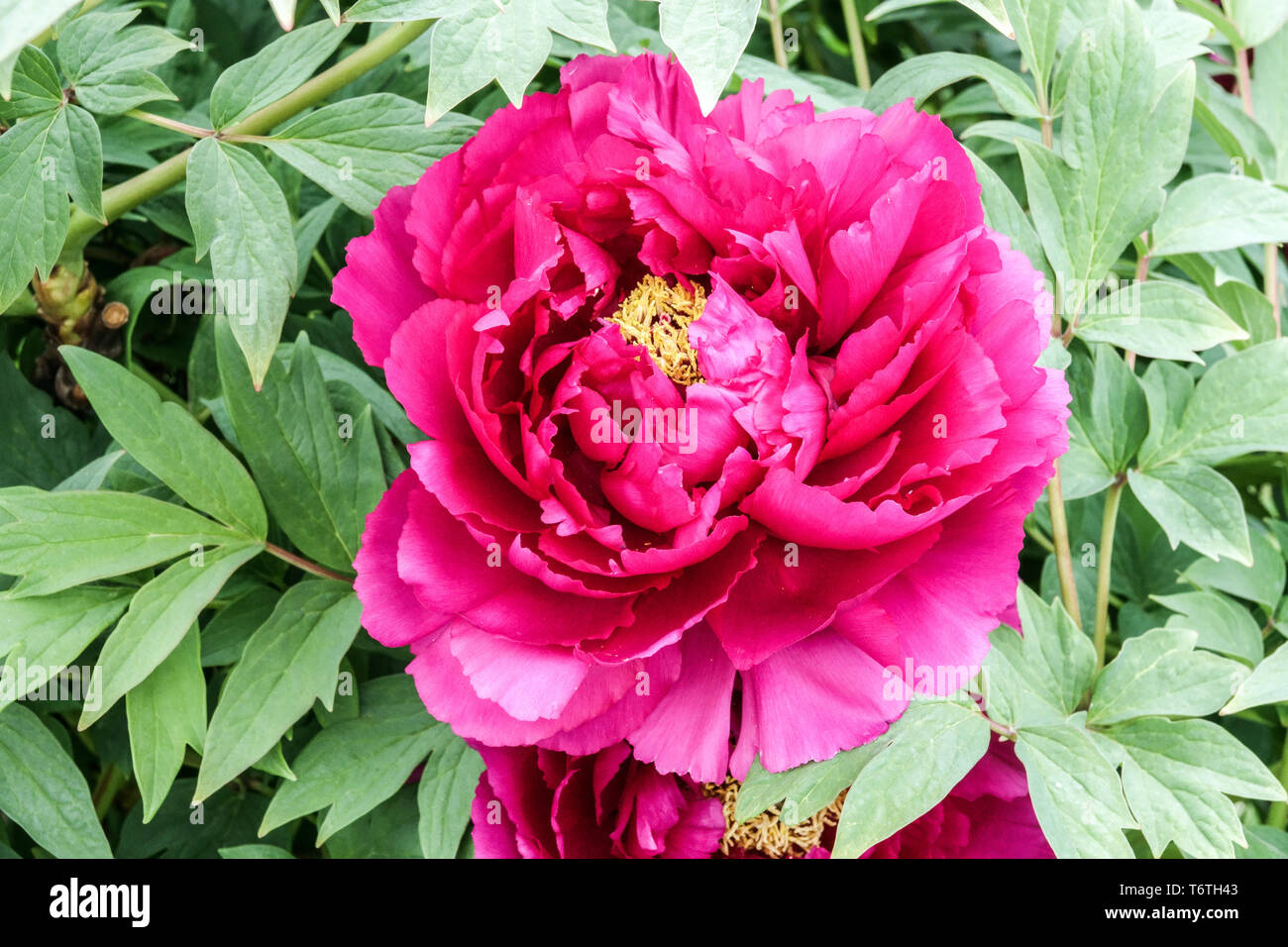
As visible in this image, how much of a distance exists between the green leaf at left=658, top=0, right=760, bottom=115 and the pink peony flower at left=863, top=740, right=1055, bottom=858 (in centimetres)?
36

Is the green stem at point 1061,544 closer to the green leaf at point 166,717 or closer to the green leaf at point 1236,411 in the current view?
the green leaf at point 1236,411

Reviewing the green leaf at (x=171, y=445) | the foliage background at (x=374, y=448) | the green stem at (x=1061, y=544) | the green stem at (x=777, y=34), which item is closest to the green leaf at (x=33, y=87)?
the foliage background at (x=374, y=448)

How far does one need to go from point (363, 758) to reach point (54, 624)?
167 mm

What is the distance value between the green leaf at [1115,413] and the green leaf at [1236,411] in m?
0.01

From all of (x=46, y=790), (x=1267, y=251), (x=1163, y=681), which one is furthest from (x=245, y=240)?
(x=1267, y=251)

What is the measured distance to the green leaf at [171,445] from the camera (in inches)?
22.6

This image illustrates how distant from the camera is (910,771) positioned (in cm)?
51

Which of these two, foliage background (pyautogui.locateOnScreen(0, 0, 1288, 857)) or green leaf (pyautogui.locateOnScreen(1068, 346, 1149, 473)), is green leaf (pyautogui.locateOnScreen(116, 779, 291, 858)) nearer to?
foliage background (pyautogui.locateOnScreen(0, 0, 1288, 857))

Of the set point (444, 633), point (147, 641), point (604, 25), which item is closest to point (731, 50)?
point (604, 25)

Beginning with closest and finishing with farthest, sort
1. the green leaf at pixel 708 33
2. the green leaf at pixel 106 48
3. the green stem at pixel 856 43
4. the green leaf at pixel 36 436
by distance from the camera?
the green leaf at pixel 708 33 → the green leaf at pixel 106 48 → the green leaf at pixel 36 436 → the green stem at pixel 856 43

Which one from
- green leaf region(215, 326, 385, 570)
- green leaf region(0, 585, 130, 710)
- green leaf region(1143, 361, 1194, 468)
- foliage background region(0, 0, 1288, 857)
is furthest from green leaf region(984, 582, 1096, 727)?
green leaf region(0, 585, 130, 710)

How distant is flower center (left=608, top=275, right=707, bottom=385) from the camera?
1.81 feet

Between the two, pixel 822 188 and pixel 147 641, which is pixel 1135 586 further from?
pixel 147 641

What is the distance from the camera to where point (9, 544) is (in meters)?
0.54
